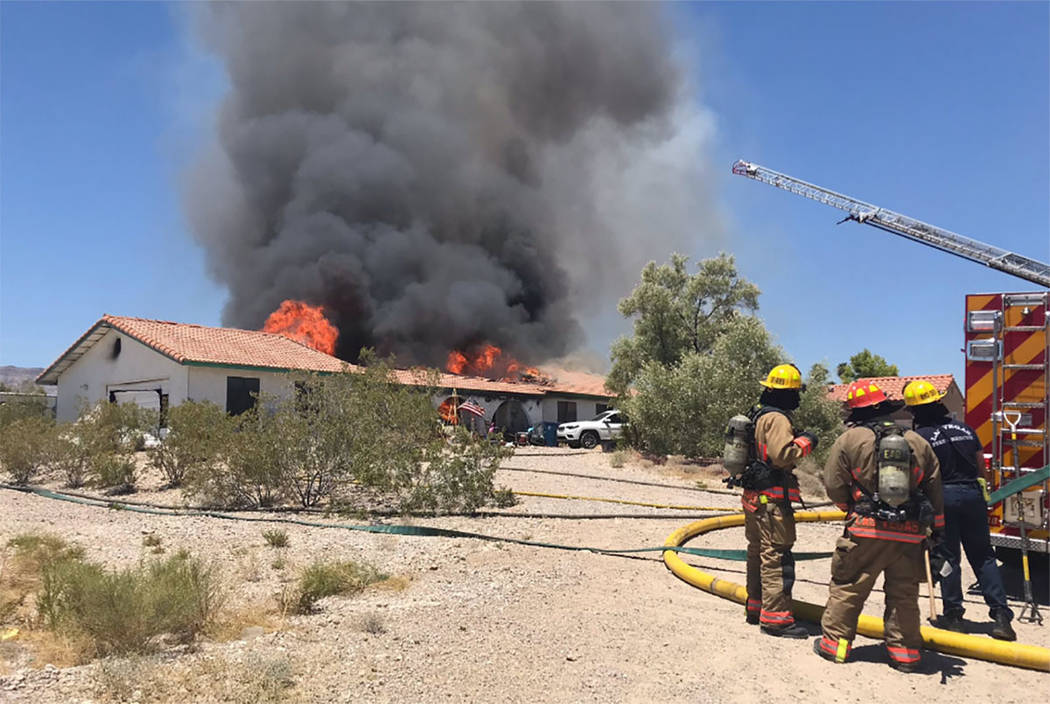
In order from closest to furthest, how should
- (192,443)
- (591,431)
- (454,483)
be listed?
(454,483) → (192,443) → (591,431)

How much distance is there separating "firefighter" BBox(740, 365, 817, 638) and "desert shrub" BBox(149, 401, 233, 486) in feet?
27.3

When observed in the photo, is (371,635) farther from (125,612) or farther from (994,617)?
(994,617)

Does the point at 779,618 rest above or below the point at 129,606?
below

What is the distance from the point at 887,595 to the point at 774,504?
859mm

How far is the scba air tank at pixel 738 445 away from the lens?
16.9 feet

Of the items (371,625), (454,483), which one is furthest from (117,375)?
(371,625)

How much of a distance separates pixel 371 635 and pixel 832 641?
2848mm

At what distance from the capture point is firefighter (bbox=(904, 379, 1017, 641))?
5.25 metres

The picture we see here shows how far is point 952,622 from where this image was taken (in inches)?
207

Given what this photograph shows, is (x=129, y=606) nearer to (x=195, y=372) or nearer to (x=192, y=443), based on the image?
(x=192, y=443)

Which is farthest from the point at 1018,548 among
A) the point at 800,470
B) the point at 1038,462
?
the point at 800,470

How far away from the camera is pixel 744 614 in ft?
18.1

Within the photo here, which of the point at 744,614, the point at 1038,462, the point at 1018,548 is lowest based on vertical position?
the point at 744,614

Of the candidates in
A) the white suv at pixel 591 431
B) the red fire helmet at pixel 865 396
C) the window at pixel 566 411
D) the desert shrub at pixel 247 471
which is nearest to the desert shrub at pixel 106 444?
the desert shrub at pixel 247 471
